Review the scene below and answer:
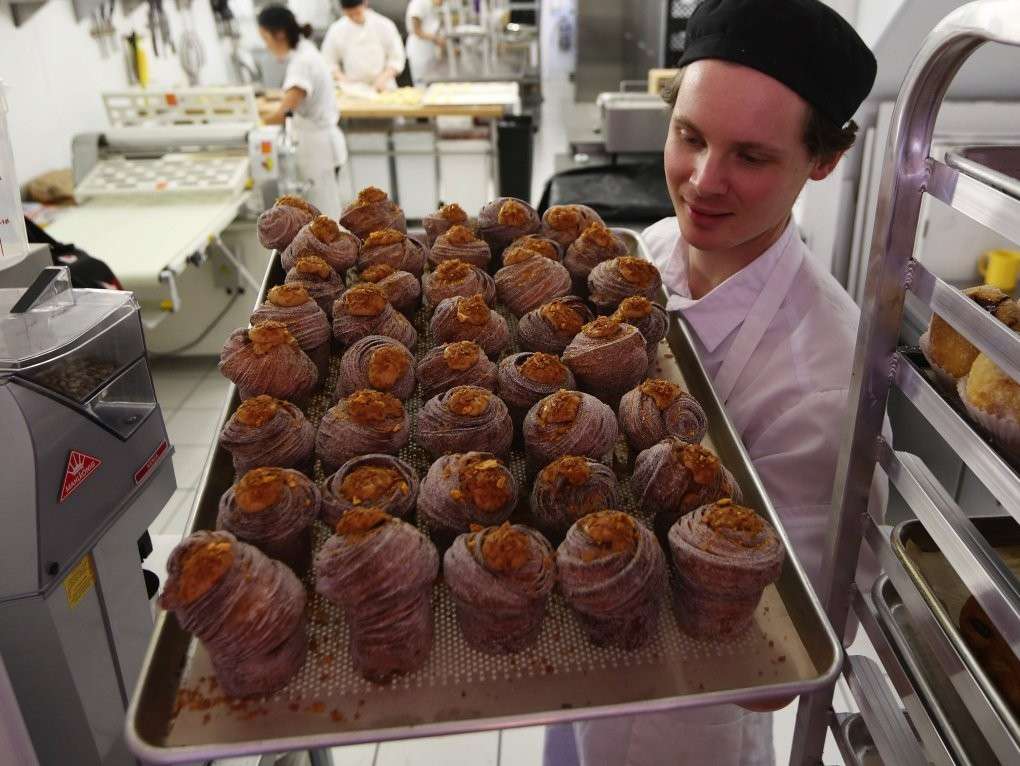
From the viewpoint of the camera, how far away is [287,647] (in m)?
0.83

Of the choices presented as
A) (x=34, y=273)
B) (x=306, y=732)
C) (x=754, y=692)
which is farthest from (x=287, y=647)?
(x=34, y=273)

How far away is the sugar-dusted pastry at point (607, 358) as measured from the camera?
1.18 m

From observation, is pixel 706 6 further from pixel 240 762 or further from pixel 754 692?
pixel 240 762

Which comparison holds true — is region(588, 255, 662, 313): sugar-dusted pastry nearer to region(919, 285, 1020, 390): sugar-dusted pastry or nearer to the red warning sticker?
region(919, 285, 1020, 390): sugar-dusted pastry

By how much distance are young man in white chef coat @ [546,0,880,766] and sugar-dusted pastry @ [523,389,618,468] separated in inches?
12.6

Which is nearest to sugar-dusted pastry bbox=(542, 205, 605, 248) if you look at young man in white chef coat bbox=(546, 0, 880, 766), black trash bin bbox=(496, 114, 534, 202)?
young man in white chef coat bbox=(546, 0, 880, 766)

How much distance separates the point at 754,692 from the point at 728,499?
0.22 metres

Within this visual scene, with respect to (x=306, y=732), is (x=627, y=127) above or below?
above

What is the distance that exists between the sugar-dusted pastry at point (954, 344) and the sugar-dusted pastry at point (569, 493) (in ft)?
1.31

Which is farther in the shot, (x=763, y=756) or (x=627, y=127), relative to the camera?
(x=627, y=127)

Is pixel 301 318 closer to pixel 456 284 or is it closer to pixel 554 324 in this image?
pixel 456 284

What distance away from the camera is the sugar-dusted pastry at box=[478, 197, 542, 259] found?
1621 mm

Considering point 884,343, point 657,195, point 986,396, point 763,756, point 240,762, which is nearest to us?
point 986,396

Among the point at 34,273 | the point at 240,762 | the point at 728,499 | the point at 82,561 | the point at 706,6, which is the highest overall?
the point at 706,6
